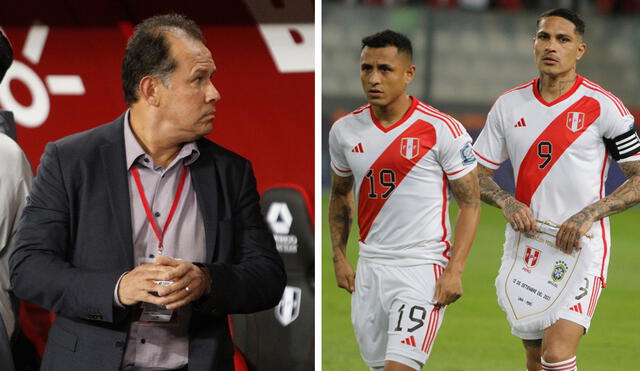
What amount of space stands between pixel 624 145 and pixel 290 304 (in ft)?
3.82

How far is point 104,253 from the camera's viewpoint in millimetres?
1848

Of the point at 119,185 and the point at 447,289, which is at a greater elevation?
the point at 119,185

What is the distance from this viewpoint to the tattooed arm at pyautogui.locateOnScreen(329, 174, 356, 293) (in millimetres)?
2652

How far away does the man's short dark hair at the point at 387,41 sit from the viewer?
2.56 meters

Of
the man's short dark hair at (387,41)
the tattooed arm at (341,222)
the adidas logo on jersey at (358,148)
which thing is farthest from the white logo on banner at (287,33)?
the tattooed arm at (341,222)

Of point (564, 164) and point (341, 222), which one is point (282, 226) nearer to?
point (341, 222)

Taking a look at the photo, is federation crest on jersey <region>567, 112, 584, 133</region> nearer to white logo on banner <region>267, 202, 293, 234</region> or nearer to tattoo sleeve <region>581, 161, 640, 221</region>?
tattoo sleeve <region>581, 161, 640, 221</region>

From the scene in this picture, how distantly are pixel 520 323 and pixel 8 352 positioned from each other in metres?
1.57

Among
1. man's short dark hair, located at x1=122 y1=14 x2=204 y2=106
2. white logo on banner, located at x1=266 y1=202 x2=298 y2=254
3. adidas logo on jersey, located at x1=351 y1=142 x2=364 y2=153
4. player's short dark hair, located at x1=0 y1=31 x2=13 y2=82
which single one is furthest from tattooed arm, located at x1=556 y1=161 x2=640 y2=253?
player's short dark hair, located at x1=0 y1=31 x2=13 y2=82

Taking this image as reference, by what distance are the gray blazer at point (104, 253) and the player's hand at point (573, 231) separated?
96cm

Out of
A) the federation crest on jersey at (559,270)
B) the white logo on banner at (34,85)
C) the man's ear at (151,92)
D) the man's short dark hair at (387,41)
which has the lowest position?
the federation crest on jersey at (559,270)

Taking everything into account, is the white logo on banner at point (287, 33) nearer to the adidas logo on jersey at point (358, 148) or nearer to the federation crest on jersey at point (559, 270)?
the adidas logo on jersey at point (358, 148)

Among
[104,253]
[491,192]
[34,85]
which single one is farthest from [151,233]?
[34,85]

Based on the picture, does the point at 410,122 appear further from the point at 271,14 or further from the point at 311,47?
the point at 271,14
